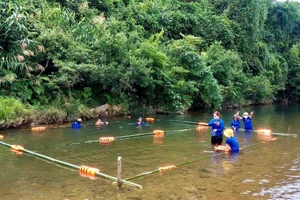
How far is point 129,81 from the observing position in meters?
24.2

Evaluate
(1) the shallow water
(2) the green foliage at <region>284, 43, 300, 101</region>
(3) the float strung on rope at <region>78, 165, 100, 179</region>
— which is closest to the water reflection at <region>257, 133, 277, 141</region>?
(1) the shallow water

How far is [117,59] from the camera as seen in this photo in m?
24.0

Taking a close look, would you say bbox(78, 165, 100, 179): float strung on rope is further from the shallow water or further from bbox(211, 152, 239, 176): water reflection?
bbox(211, 152, 239, 176): water reflection

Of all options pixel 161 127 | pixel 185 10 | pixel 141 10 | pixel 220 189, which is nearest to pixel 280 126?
pixel 161 127

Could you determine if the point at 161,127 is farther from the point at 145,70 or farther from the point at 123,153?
the point at 123,153

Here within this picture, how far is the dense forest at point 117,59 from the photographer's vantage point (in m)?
21.0

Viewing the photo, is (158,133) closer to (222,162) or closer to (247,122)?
(247,122)

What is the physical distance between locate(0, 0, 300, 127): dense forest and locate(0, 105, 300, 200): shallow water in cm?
369

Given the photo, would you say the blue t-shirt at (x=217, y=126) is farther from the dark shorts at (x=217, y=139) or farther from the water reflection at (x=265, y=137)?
the water reflection at (x=265, y=137)

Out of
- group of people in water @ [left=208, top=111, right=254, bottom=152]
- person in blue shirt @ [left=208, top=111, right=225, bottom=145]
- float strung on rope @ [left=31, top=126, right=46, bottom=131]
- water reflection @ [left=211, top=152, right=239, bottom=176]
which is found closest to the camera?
water reflection @ [left=211, top=152, right=239, bottom=176]

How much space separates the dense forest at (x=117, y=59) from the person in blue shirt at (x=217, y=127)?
9.79 metres

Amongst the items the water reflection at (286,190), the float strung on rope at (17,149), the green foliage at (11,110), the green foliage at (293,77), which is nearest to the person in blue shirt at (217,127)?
the water reflection at (286,190)

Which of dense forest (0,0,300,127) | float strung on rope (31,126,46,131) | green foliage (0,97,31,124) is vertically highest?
dense forest (0,0,300,127)

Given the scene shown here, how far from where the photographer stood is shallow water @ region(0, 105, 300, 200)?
899 cm
